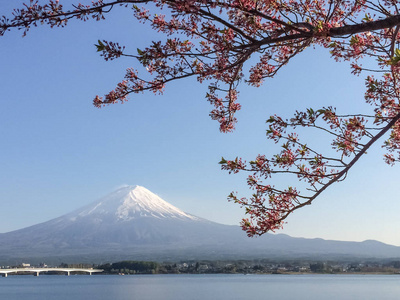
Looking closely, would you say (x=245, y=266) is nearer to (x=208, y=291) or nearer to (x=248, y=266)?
(x=248, y=266)

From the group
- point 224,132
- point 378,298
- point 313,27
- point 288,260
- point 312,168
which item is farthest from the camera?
point 288,260

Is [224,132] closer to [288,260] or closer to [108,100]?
[108,100]

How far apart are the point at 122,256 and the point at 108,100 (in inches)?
4796

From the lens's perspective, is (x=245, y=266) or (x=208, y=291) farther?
(x=245, y=266)

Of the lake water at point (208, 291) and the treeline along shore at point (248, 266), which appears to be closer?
the lake water at point (208, 291)

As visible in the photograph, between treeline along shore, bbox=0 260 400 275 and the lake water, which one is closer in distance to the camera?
the lake water

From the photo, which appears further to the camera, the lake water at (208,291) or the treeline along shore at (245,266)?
the treeline along shore at (245,266)

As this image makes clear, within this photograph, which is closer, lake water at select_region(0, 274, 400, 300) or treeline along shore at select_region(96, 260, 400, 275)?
lake water at select_region(0, 274, 400, 300)

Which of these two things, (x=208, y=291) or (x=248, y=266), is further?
(x=248, y=266)

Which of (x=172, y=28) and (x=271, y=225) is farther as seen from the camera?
(x=271, y=225)

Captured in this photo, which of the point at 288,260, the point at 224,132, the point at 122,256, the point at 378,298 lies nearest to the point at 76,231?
the point at 122,256

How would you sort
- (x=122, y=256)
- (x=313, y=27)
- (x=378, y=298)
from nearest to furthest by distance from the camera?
(x=313, y=27), (x=378, y=298), (x=122, y=256)

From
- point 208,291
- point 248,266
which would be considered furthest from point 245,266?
point 208,291

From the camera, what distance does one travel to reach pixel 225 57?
344 cm
